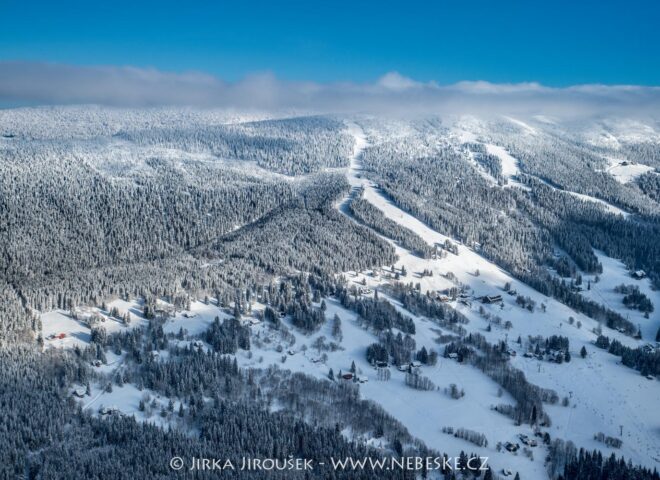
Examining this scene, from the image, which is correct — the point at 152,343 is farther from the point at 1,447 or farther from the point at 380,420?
the point at 380,420

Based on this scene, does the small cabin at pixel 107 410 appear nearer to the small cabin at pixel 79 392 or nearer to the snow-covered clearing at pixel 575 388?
the small cabin at pixel 79 392

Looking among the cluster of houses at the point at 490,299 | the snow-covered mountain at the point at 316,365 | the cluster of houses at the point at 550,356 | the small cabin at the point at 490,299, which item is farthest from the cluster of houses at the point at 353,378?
the small cabin at the point at 490,299

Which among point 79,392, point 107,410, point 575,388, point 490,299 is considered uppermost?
point 490,299

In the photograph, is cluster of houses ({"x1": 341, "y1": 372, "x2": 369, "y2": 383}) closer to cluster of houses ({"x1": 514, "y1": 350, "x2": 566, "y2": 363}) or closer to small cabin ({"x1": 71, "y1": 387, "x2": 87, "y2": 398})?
cluster of houses ({"x1": 514, "y1": 350, "x2": 566, "y2": 363})

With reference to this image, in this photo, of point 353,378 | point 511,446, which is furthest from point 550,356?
point 353,378

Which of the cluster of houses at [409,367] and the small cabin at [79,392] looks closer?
the small cabin at [79,392]

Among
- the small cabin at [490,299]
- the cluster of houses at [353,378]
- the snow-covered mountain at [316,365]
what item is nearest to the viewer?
the snow-covered mountain at [316,365]

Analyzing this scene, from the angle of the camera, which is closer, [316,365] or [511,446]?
[511,446]

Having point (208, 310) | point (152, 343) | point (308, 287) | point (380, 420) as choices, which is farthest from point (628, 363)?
point (152, 343)

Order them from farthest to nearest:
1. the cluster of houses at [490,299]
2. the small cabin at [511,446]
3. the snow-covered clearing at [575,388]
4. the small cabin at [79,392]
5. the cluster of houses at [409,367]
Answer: the cluster of houses at [490,299] → the cluster of houses at [409,367] → the snow-covered clearing at [575,388] → the small cabin at [79,392] → the small cabin at [511,446]

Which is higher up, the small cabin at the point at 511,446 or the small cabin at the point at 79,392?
the small cabin at the point at 79,392

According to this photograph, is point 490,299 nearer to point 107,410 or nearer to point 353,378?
point 353,378
